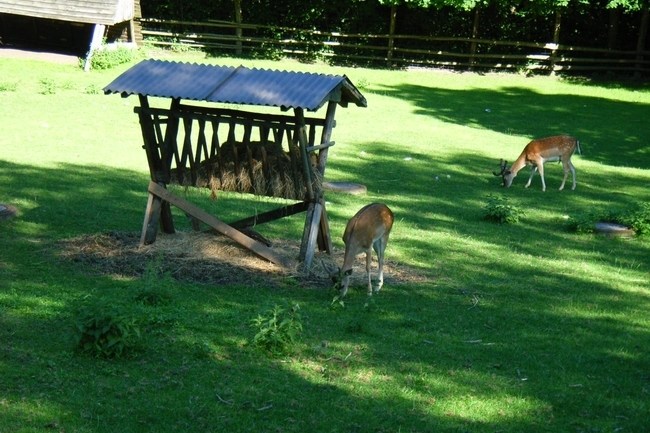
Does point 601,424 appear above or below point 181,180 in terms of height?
below

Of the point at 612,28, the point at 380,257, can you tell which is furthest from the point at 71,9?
the point at 380,257

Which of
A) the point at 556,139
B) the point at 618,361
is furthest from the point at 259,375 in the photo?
the point at 556,139

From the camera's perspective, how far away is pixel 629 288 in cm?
1245

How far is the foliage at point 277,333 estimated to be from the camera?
8.96 metres

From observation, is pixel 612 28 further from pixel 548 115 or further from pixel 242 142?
pixel 242 142

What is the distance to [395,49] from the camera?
1474 inches

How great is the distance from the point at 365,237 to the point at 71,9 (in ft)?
72.8

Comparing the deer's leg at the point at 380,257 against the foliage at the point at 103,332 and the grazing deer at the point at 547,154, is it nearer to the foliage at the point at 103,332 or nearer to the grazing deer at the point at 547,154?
the foliage at the point at 103,332

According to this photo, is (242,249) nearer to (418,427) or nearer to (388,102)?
(418,427)

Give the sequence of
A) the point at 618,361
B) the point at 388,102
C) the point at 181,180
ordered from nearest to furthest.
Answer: the point at 618,361
the point at 181,180
the point at 388,102

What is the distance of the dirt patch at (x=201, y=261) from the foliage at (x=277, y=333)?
2278mm

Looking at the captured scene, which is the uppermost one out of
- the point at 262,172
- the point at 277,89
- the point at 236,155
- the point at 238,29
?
the point at 238,29

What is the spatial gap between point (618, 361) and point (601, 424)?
1.73 m

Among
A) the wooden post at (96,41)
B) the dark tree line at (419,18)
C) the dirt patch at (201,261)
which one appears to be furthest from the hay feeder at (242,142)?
the dark tree line at (419,18)
